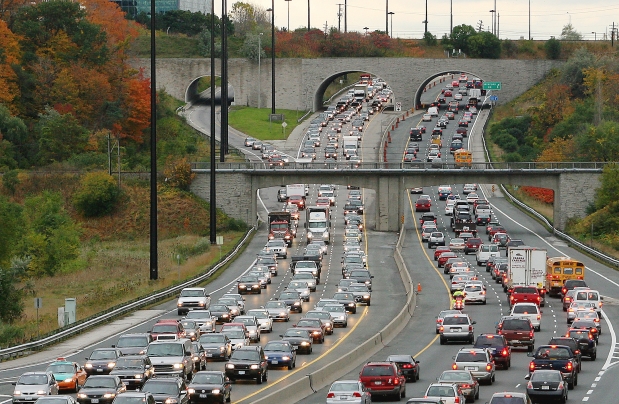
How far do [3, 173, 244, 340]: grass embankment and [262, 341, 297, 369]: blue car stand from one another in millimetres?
18580

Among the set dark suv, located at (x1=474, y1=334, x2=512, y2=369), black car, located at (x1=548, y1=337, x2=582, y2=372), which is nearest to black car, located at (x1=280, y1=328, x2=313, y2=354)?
dark suv, located at (x1=474, y1=334, x2=512, y2=369)

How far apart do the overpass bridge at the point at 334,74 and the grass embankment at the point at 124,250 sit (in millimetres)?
64538

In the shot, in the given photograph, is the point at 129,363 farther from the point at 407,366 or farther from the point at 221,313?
the point at 221,313

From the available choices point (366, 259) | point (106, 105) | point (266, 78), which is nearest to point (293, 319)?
point (366, 259)

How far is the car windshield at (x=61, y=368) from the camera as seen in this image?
4328 centimetres

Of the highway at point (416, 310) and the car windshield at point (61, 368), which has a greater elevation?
the car windshield at point (61, 368)

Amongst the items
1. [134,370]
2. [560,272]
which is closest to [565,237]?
[560,272]

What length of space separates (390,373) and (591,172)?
80235 millimetres

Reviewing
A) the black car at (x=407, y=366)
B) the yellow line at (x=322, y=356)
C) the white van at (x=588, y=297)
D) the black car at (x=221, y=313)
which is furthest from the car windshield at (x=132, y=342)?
the white van at (x=588, y=297)

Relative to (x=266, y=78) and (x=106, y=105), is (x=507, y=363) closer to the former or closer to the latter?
(x=106, y=105)

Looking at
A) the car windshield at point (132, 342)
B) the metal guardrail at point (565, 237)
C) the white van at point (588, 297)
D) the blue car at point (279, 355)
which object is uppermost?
the car windshield at point (132, 342)

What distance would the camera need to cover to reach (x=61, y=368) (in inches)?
1711

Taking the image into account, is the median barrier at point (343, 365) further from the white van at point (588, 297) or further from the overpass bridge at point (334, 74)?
the overpass bridge at point (334, 74)

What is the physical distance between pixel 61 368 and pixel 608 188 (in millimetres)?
80418
